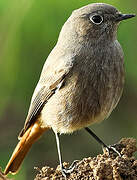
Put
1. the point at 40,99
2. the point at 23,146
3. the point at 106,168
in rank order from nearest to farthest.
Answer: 1. the point at 106,168
2. the point at 40,99
3. the point at 23,146

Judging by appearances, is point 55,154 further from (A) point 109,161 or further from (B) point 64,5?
(A) point 109,161

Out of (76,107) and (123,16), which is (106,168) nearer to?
(76,107)

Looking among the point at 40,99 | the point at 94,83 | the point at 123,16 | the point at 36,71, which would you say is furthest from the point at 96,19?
the point at 36,71

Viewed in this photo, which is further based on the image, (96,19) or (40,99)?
(40,99)

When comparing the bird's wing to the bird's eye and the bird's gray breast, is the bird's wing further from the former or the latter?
the bird's eye

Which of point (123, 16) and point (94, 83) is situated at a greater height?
point (123, 16)

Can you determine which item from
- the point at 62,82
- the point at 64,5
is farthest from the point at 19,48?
the point at 62,82

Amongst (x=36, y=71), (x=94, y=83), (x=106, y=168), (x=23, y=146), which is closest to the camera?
(x=106, y=168)

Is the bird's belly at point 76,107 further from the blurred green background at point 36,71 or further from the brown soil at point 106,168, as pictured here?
the blurred green background at point 36,71

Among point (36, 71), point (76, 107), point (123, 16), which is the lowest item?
point (76, 107)
